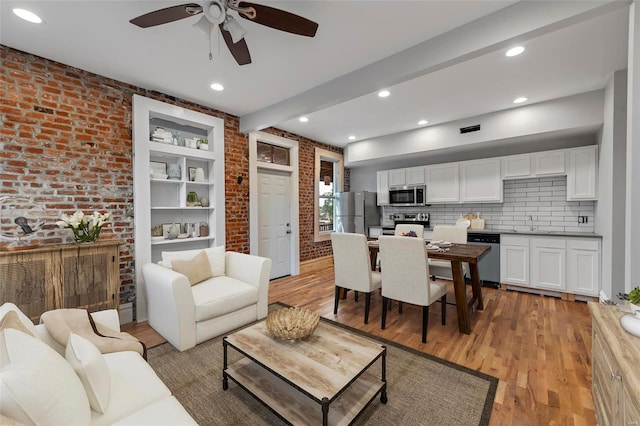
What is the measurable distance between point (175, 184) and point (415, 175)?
13.7ft

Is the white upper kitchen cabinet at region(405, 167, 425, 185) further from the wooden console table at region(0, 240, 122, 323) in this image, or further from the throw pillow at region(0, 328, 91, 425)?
the throw pillow at region(0, 328, 91, 425)

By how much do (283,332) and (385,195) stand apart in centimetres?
436

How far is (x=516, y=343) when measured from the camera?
2.44 m

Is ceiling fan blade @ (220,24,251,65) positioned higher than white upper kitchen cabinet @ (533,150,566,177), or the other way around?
ceiling fan blade @ (220,24,251,65)

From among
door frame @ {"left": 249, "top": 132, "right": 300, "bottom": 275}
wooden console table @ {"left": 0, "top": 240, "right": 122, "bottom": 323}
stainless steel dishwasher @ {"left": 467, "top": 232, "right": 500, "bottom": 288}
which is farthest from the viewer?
door frame @ {"left": 249, "top": 132, "right": 300, "bottom": 275}

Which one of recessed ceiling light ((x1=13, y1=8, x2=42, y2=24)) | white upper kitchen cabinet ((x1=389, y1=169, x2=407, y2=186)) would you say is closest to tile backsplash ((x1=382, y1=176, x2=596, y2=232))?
white upper kitchen cabinet ((x1=389, y1=169, x2=407, y2=186))

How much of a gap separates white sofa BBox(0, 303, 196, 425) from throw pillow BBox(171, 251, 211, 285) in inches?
53.6

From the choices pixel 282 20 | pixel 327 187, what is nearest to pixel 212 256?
pixel 282 20

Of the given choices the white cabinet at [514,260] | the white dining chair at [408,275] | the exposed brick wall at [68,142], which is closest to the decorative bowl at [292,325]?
the white dining chair at [408,275]

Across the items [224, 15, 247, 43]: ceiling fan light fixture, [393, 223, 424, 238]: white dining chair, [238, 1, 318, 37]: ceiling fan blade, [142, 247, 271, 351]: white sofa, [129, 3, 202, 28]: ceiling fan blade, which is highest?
[129, 3, 202, 28]: ceiling fan blade

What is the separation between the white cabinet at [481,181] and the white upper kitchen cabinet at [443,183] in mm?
95

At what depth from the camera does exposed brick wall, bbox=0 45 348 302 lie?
2.35m

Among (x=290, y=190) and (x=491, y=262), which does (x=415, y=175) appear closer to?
(x=491, y=262)

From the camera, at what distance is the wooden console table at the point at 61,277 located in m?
2.12
